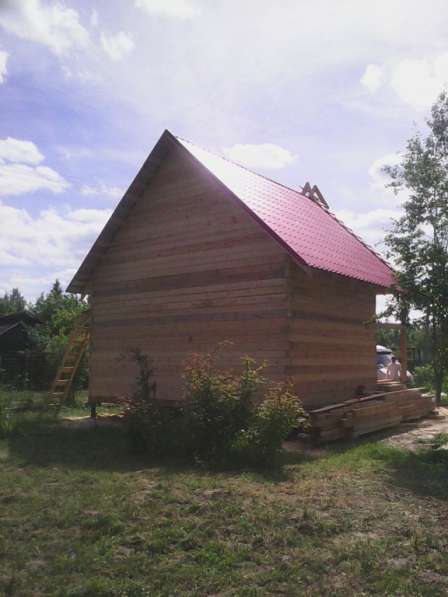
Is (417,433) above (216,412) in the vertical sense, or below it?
below

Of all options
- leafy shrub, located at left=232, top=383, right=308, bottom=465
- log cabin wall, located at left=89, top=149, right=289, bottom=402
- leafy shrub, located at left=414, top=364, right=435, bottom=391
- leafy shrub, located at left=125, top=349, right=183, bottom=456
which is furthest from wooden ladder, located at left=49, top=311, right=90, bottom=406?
leafy shrub, located at left=414, top=364, right=435, bottom=391

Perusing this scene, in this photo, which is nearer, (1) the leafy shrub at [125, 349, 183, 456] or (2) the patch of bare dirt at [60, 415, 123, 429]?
(1) the leafy shrub at [125, 349, 183, 456]

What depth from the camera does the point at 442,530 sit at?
18.5ft

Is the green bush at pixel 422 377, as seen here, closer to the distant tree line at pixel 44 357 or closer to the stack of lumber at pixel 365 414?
the stack of lumber at pixel 365 414

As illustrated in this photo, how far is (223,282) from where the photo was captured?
1294cm

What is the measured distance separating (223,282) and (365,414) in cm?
425

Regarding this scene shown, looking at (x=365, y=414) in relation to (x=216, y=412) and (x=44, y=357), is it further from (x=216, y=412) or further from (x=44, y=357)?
(x=44, y=357)

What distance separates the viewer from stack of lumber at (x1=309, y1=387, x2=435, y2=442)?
1121 cm

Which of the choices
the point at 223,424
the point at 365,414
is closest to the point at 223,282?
the point at 365,414

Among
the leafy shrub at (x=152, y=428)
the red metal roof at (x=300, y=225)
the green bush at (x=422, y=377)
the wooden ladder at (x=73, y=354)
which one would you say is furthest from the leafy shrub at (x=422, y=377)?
the leafy shrub at (x=152, y=428)

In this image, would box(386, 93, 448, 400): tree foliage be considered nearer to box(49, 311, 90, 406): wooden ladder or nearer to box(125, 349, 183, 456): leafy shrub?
box(125, 349, 183, 456): leafy shrub

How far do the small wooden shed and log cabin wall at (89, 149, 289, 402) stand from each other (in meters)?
0.03

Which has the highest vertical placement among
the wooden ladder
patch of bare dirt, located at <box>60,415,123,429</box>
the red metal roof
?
the red metal roof

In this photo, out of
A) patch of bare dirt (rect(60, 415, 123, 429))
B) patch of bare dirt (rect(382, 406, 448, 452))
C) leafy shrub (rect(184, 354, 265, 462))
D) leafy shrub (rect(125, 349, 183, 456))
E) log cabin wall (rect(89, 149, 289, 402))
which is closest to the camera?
leafy shrub (rect(184, 354, 265, 462))
